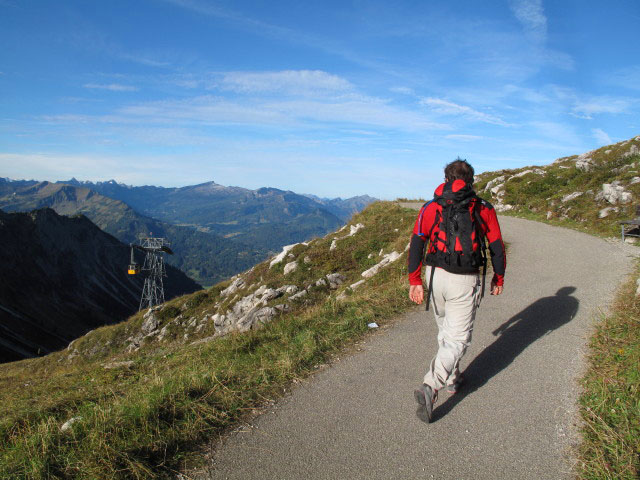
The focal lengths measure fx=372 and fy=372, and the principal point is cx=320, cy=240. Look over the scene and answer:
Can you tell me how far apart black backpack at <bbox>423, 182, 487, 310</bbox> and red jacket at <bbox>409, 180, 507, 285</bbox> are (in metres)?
0.04

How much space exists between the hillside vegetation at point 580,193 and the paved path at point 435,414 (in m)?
12.2

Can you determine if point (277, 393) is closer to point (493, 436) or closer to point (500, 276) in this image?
point (493, 436)

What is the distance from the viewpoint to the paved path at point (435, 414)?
3600 mm

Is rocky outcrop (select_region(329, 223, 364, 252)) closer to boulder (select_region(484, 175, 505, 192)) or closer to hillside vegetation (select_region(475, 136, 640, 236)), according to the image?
hillside vegetation (select_region(475, 136, 640, 236))

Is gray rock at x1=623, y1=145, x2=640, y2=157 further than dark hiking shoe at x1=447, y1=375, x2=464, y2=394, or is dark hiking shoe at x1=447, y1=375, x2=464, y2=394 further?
gray rock at x1=623, y1=145, x2=640, y2=157

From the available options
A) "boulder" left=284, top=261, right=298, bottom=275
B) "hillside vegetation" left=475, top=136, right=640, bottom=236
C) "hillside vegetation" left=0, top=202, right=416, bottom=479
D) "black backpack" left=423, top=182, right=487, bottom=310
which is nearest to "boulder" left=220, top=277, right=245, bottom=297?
"boulder" left=284, top=261, right=298, bottom=275

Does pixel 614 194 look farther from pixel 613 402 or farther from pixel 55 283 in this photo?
pixel 55 283

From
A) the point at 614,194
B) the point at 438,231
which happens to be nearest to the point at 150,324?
the point at 438,231

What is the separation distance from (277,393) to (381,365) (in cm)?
171

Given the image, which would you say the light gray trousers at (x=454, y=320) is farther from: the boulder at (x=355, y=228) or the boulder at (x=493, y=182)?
the boulder at (x=493, y=182)

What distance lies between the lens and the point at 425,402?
428 centimetres

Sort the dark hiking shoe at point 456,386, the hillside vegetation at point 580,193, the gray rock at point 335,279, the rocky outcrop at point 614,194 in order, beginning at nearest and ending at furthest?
1. the dark hiking shoe at point 456,386
2. the gray rock at point 335,279
3. the hillside vegetation at point 580,193
4. the rocky outcrop at point 614,194

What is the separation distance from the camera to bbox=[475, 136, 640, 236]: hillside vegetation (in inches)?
664

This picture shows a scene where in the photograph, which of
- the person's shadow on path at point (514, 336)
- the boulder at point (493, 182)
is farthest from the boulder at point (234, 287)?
the boulder at point (493, 182)
